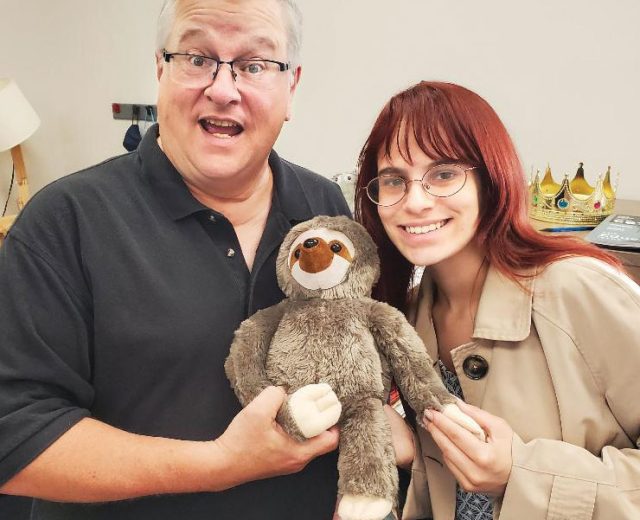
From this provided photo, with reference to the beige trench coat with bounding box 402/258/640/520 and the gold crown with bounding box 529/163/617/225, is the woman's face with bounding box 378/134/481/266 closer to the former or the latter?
the beige trench coat with bounding box 402/258/640/520

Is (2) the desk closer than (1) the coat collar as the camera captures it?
No

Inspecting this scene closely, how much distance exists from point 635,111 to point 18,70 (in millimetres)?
3402

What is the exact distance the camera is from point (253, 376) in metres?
0.81

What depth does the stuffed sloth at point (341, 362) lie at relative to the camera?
750 mm

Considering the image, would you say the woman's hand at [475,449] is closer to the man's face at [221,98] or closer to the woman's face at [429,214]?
the woman's face at [429,214]

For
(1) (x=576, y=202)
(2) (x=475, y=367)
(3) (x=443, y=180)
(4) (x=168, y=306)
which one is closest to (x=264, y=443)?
(4) (x=168, y=306)

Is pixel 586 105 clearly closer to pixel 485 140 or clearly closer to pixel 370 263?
pixel 485 140

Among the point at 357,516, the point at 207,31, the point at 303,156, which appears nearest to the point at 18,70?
the point at 303,156

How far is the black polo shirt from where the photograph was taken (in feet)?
2.56

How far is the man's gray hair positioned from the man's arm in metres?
0.67

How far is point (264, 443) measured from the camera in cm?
77

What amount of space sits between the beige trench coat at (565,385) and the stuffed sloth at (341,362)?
0.14 metres

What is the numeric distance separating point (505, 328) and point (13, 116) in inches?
115

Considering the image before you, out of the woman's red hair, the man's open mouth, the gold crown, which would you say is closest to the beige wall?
the gold crown
